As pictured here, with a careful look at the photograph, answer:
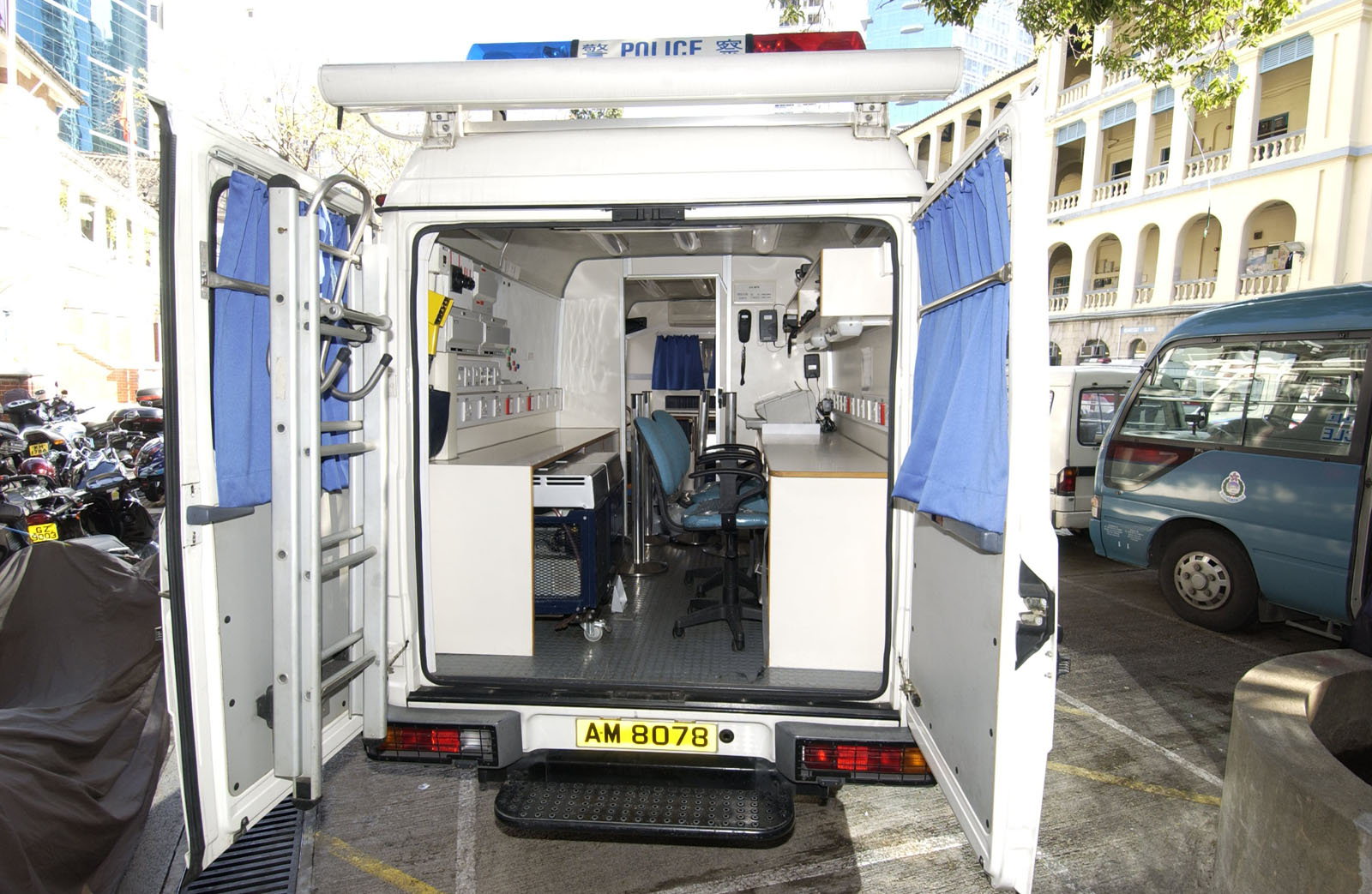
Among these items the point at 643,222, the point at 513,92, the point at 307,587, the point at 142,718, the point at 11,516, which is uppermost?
the point at 513,92

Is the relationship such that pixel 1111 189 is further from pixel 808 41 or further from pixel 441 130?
pixel 441 130

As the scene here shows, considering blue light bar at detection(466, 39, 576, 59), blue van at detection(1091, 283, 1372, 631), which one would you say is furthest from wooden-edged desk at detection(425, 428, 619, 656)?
blue van at detection(1091, 283, 1372, 631)

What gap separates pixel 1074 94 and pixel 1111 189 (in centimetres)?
276

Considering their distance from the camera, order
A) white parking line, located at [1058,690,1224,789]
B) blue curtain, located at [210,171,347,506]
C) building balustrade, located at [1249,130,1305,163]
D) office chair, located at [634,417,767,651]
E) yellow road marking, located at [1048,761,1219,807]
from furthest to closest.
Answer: building balustrade, located at [1249,130,1305,163] → office chair, located at [634,417,767,651] → white parking line, located at [1058,690,1224,789] → yellow road marking, located at [1048,761,1219,807] → blue curtain, located at [210,171,347,506]

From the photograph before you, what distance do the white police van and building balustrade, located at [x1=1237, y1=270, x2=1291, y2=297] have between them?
15.0 metres

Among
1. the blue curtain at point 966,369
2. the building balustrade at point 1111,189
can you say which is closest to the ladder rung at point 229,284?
the blue curtain at point 966,369

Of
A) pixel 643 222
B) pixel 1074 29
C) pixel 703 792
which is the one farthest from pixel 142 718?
pixel 1074 29

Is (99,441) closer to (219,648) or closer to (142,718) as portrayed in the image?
(142,718)

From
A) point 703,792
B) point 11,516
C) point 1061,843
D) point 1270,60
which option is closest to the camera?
point 703,792

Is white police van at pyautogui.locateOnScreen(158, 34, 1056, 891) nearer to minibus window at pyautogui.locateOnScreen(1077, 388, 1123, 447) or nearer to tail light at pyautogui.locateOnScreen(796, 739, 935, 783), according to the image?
tail light at pyautogui.locateOnScreen(796, 739, 935, 783)

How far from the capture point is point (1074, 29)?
19.9 ft

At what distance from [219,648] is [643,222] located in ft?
5.82

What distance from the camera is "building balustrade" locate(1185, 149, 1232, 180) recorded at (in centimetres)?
1545

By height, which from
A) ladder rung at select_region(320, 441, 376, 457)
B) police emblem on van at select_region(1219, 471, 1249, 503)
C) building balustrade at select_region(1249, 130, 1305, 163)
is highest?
building balustrade at select_region(1249, 130, 1305, 163)
